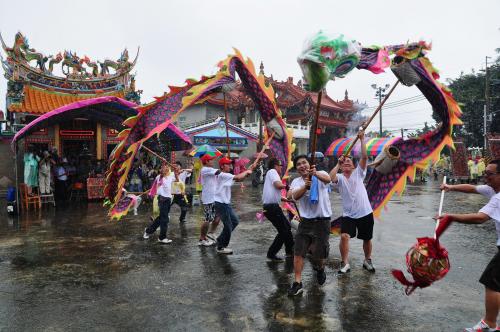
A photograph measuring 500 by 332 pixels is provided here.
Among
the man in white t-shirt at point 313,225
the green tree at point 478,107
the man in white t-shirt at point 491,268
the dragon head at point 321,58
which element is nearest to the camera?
the man in white t-shirt at point 491,268

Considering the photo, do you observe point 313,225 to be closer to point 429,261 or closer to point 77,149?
point 429,261

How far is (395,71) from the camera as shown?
5.00m

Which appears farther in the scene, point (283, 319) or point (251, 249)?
point (251, 249)

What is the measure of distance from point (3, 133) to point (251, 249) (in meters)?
12.4

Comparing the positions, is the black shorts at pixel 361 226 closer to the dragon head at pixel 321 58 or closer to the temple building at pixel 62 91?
the dragon head at pixel 321 58

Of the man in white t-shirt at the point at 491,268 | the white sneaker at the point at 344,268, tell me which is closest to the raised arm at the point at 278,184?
the white sneaker at the point at 344,268

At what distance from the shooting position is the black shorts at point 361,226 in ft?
17.1

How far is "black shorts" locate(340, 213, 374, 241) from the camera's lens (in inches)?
205

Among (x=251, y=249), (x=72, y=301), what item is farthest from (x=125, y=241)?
(x=72, y=301)

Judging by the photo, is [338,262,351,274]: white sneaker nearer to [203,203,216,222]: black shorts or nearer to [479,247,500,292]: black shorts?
[479,247,500,292]: black shorts

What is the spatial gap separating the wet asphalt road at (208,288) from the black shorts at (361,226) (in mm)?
507

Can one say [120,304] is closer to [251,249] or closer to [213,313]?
[213,313]

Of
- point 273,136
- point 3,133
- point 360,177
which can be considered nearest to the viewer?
point 360,177

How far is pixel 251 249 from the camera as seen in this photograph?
6664 millimetres
